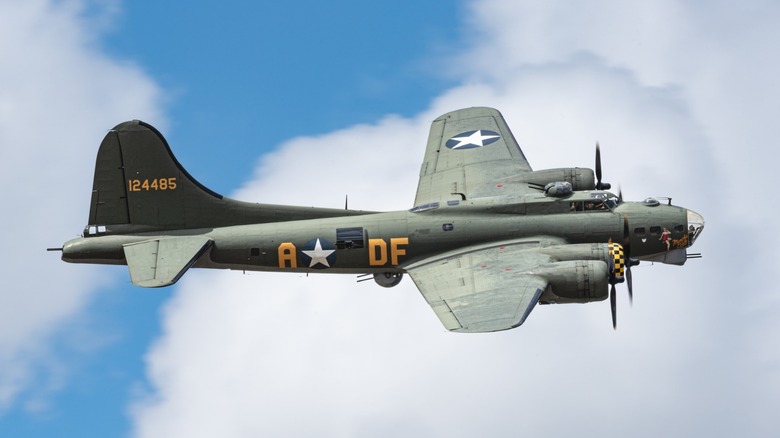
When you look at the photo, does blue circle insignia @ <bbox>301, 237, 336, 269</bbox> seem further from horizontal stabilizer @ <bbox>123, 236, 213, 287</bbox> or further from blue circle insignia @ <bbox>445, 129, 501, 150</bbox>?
blue circle insignia @ <bbox>445, 129, 501, 150</bbox>

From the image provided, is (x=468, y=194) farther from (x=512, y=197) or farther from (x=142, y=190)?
(x=142, y=190)

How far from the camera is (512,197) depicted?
2329 inches

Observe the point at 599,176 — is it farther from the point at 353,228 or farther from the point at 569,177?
the point at 353,228

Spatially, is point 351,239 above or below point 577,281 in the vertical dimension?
above

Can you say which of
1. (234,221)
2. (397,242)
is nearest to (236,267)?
(234,221)

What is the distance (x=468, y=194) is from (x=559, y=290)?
23.7 ft

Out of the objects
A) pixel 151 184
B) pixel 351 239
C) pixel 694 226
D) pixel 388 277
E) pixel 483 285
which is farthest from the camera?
pixel 388 277

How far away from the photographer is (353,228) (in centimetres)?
5912

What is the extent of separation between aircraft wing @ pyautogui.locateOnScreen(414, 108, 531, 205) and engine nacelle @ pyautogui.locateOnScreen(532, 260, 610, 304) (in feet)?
18.8

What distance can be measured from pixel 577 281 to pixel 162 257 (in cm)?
1441

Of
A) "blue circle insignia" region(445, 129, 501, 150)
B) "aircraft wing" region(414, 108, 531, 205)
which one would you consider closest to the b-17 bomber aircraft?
"aircraft wing" region(414, 108, 531, 205)

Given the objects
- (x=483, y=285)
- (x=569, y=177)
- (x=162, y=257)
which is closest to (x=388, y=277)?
(x=483, y=285)

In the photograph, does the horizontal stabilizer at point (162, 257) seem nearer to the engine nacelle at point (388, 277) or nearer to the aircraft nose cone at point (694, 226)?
the engine nacelle at point (388, 277)

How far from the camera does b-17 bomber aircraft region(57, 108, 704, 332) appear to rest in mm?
58219
